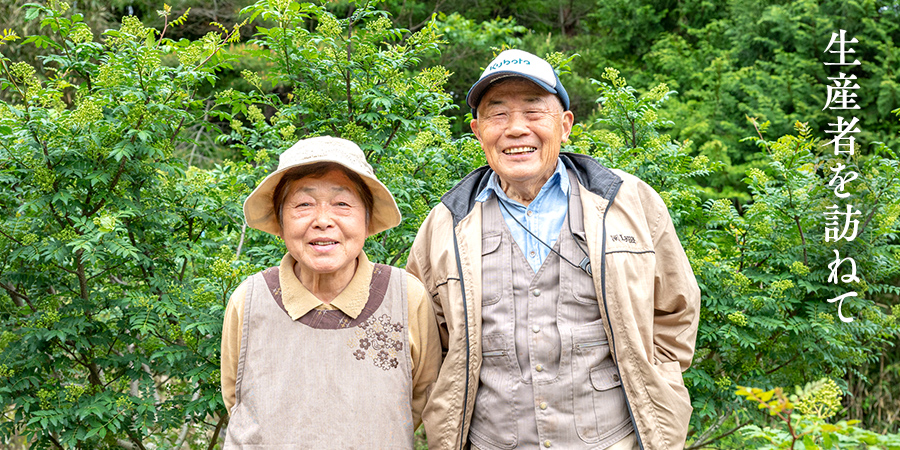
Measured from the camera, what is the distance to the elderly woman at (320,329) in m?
2.13

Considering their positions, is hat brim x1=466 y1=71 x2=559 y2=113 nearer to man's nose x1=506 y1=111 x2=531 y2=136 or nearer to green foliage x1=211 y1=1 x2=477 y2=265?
man's nose x1=506 y1=111 x2=531 y2=136

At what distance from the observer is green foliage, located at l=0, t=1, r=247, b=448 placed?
2.96 m

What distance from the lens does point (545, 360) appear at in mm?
2260

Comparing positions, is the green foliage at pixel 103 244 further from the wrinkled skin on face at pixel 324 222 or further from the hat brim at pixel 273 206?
the wrinkled skin on face at pixel 324 222

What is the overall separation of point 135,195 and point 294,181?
1327 millimetres

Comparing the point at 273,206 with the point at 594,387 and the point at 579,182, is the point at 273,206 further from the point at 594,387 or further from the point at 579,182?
the point at 594,387

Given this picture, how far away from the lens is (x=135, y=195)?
3158mm

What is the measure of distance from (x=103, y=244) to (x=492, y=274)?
1.64m

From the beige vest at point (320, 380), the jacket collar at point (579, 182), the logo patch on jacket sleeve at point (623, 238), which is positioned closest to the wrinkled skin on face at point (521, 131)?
the jacket collar at point (579, 182)

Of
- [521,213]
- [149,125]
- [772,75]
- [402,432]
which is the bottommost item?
[402,432]

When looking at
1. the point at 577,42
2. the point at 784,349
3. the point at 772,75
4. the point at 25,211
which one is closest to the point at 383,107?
the point at 25,211

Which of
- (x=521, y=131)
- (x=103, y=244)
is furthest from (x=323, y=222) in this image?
(x=103, y=244)

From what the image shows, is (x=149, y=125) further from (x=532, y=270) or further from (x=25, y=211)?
(x=532, y=270)

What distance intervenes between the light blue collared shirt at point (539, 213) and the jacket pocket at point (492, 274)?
7cm
